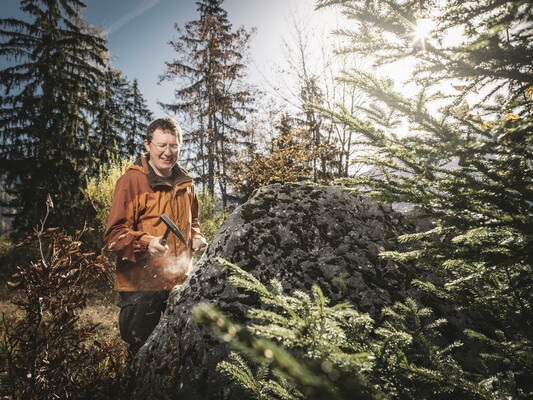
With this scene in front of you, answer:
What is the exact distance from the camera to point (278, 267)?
2.24 m

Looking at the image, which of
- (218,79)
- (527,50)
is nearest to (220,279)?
(527,50)

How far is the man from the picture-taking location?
233 cm

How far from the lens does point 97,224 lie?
7.62 metres

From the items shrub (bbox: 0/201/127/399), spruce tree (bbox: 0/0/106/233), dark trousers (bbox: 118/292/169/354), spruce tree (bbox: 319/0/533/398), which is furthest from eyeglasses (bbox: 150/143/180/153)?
spruce tree (bbox: 0/0/106/233)

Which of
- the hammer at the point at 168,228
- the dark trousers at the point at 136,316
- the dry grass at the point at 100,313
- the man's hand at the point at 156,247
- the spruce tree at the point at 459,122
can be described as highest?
the spruce tree at the point at 459,122

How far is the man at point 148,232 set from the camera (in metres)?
2.33

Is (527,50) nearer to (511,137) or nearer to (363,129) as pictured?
(511,137)

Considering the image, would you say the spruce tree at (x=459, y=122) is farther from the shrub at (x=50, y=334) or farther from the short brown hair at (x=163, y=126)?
the shrub at (x=50, y=334)

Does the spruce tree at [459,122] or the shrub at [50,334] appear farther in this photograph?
the shrub at [50,334]

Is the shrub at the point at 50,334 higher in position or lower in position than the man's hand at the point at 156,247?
lower

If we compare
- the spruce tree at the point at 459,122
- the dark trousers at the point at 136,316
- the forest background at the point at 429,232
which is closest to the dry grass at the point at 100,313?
the forest background at the point at 429,232

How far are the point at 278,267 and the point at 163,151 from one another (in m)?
1.37

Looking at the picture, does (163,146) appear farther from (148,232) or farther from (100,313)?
(100,313)

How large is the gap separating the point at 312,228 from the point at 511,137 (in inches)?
63.8
